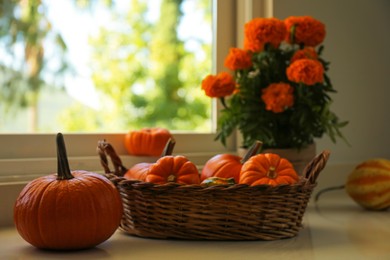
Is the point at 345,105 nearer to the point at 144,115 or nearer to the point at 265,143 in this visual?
the point at 265,143

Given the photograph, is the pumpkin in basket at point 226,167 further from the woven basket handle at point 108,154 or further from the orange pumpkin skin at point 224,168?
the woven basket handle at point 108,154

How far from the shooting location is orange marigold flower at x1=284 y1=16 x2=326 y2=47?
168 cm

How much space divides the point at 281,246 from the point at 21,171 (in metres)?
0.67

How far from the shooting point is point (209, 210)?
1.20m

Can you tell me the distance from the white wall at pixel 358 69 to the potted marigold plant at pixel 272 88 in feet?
1.00

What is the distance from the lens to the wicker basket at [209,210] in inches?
47.1

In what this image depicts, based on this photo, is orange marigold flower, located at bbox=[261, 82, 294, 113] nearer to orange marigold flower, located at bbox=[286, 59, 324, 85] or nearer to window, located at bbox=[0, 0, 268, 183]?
orange marigold flower, located at bbox=[286, 59, 324, 85]

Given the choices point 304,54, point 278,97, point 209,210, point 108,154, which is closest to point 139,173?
point 108,154

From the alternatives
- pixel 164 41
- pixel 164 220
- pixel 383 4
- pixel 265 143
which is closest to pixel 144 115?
pixel 164 41

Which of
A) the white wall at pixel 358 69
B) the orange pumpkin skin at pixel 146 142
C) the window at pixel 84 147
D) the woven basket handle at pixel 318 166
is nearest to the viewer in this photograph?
the woven basket handle at pixel 318 166

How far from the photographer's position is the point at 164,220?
123 centimetres

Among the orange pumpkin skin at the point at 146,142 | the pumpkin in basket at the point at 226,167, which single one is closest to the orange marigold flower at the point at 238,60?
the orange pumpkin skin at the point at 146,142

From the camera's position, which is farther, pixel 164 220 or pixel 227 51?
pixel 227 51

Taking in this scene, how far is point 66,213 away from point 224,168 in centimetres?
37
